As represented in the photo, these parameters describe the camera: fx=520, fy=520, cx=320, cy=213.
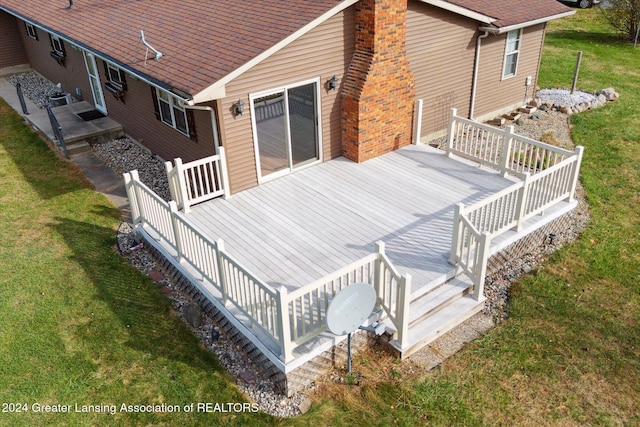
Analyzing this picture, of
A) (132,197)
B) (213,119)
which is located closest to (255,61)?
(213,119)

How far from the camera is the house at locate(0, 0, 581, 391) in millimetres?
7469

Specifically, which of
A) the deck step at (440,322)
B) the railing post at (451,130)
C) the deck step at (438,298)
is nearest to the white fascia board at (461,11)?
the railing post at (451,130)

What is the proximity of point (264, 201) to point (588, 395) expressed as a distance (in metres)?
6.18

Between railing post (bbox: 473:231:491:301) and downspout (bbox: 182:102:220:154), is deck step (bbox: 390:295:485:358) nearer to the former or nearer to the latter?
railing post (bbox: 473:231:491:301)

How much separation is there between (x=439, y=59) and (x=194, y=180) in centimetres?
690

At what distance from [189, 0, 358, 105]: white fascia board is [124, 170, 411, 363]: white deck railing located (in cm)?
193

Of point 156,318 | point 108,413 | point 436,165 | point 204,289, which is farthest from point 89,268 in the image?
point 436,165

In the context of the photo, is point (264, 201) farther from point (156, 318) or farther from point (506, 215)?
point (506, 215)

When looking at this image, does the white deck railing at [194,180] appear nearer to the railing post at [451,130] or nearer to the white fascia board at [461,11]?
the railing post at [451,130]

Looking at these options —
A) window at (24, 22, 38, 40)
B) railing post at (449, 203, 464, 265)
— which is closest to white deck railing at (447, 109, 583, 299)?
railing post at (449, 203, 464, 265)

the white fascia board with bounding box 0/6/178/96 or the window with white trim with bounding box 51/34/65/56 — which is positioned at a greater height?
the white fascia board with bounding box 0/6/178/96

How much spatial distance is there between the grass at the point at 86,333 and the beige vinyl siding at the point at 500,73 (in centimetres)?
1017

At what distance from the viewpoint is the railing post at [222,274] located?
718 centimetres

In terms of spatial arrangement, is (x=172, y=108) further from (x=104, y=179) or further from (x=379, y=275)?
(x=379, y=275)
